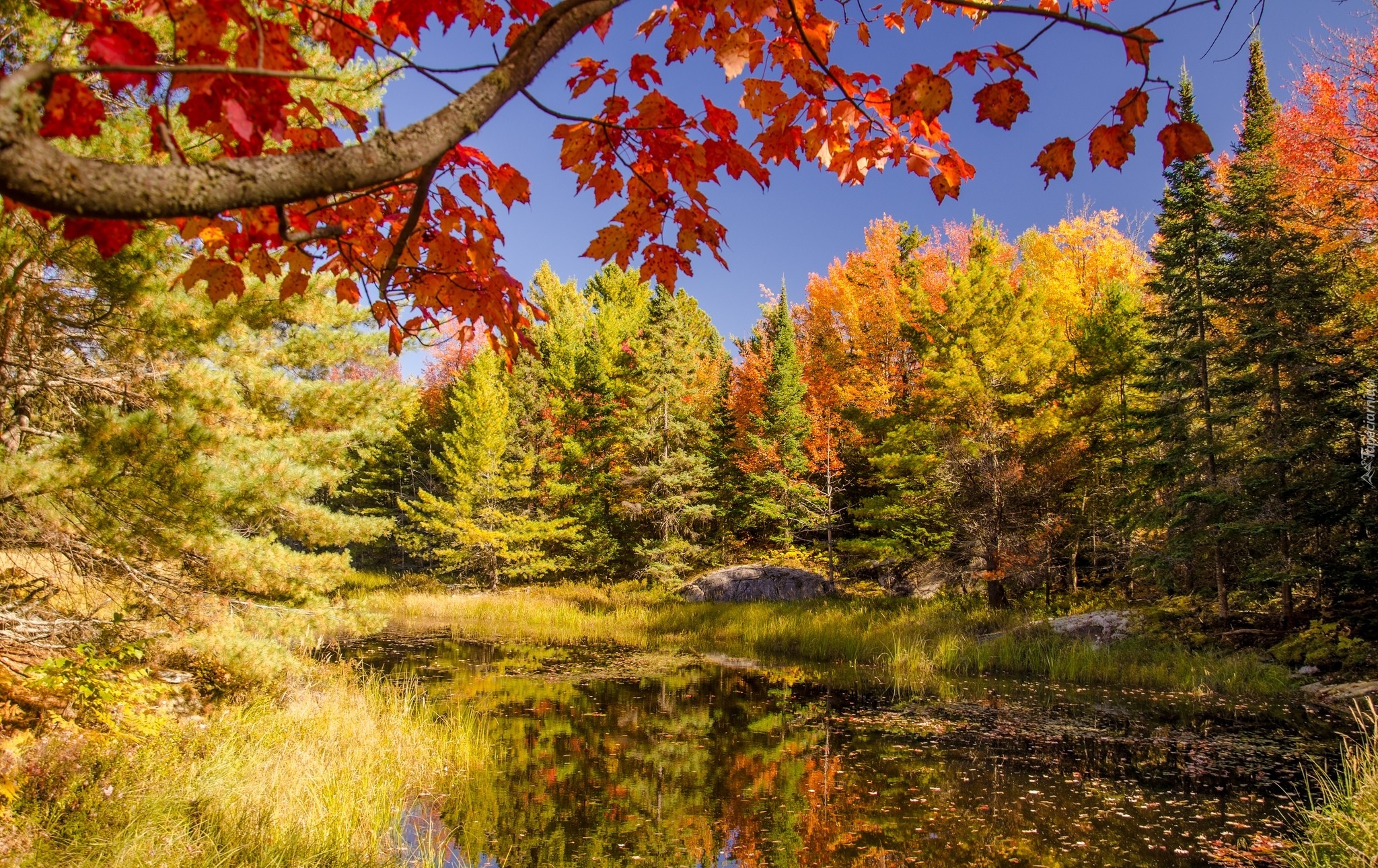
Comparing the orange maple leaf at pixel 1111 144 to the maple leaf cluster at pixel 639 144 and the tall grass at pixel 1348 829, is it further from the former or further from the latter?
the tall grass at pixel 1348 829

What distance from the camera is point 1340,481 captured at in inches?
461

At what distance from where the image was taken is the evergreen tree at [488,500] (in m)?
26.8

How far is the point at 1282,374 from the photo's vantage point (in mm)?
13328

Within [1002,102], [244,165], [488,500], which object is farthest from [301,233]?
[488,500]

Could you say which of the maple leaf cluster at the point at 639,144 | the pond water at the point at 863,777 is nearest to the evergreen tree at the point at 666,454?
the pond water at the point at 863,777

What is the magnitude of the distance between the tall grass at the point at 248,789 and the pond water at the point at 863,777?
0.42 m

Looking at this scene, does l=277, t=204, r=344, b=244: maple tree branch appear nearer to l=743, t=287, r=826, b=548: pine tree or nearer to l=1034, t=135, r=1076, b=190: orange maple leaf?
l=1034, t=135, r=1076, b=190: orange maple leaf

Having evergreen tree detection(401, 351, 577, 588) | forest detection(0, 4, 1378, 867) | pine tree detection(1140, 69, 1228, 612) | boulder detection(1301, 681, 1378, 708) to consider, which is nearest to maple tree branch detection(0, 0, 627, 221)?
forest detection(0, 4, 1378, 867)

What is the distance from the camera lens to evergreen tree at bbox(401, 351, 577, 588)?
1057 inches

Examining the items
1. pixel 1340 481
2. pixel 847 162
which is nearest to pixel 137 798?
pixel 847 162

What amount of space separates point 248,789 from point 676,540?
20863 millimetres

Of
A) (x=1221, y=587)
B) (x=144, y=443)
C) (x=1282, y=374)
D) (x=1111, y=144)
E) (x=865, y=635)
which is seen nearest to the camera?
(x=1111, y=144)

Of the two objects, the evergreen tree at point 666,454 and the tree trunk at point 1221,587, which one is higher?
the evergreen tree at point 666,454

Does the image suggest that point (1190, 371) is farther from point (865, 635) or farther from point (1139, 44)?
point (1139, 44)
